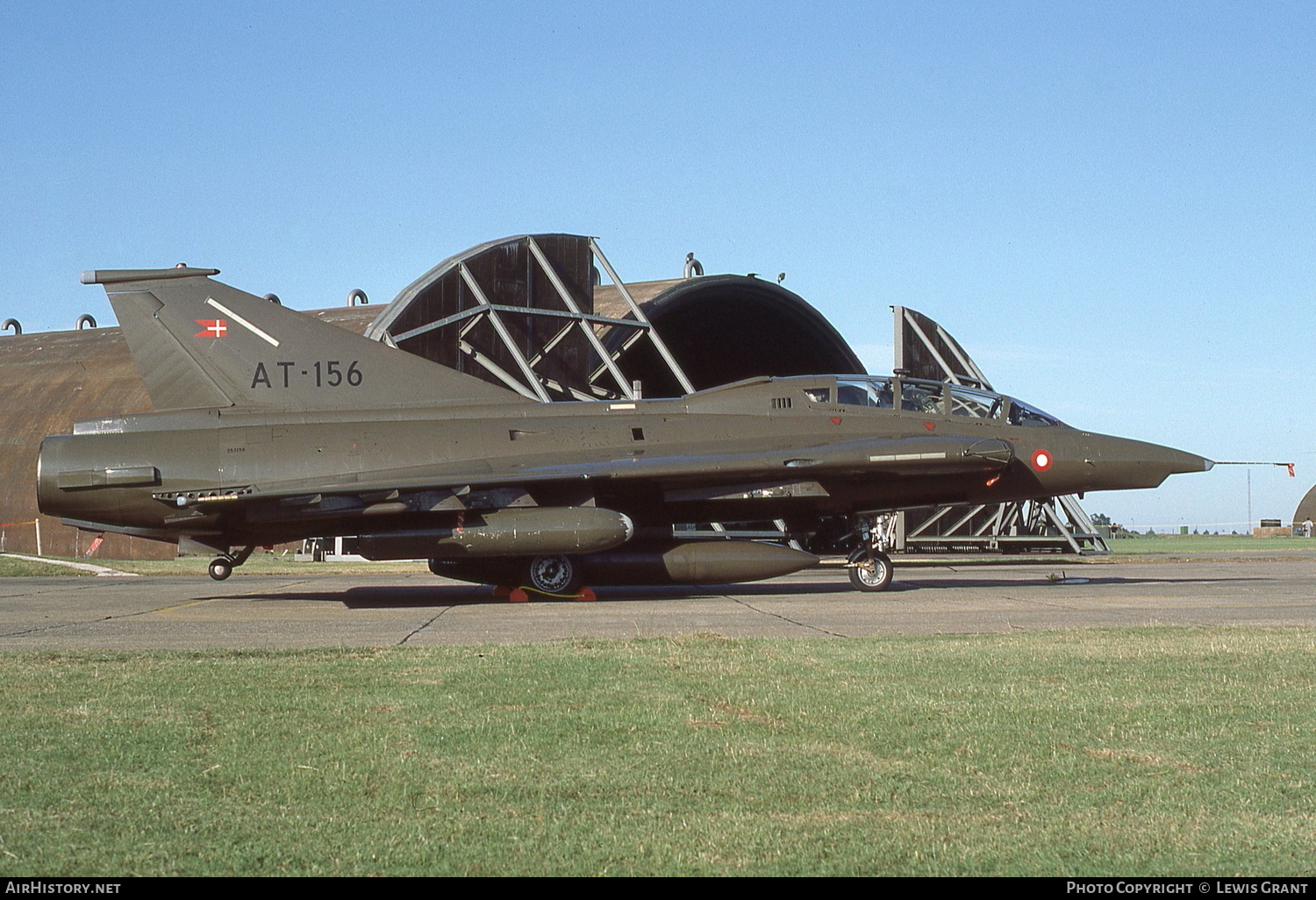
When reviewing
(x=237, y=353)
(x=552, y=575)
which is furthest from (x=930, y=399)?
(x=237, y=353)

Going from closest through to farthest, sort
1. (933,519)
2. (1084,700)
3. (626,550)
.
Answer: (1084,700), (626,550), (933,519)

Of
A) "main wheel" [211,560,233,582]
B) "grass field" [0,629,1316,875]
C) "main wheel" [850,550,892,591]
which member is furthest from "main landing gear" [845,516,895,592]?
"main wheel" [211,560,233,582]

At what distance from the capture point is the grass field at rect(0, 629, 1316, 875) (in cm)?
437

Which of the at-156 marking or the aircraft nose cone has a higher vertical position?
the at-156 marking

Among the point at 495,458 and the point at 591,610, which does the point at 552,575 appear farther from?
the point at 591,610

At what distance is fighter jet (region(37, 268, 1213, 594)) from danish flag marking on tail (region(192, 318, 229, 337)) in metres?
0.06

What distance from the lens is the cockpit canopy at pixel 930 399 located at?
60.2ft

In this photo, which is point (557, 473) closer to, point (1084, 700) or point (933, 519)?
point (1084, 700)

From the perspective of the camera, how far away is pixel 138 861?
4.27 metres

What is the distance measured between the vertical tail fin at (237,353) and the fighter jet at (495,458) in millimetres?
31

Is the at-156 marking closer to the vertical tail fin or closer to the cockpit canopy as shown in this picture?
the vertical tail fin

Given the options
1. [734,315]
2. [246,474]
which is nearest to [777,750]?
[246,474]

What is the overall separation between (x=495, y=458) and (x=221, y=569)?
625 cm

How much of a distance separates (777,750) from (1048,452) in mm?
13571
